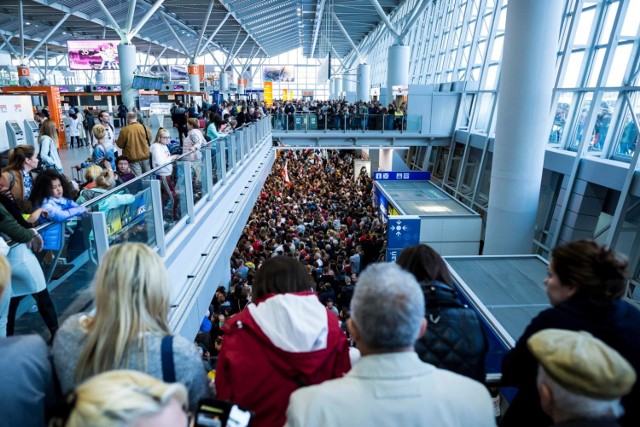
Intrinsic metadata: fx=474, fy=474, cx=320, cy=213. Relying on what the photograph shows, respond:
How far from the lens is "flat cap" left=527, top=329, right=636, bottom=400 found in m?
1.54

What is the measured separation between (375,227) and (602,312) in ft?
51.8

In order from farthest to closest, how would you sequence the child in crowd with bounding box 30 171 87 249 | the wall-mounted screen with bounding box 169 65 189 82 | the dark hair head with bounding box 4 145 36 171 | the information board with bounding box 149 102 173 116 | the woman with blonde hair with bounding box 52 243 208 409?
1. the wall-mounted screen with bounding box 169 65 189 82
2. the information board with bounding box 149 102 173 116
3. the dark hair head with bounding box 4 145 36 171
4. the child in crowd with bounding box 30 171 87 249
5. the woman with blonde hair with bounding box 52 243 208 409

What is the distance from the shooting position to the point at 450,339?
2408mm

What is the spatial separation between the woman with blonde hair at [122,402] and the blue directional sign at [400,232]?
443 inches

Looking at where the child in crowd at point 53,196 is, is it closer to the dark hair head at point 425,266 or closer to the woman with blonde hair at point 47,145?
the dark hair head at point 425,266

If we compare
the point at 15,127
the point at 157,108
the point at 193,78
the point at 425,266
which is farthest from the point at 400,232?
the point at 193,78

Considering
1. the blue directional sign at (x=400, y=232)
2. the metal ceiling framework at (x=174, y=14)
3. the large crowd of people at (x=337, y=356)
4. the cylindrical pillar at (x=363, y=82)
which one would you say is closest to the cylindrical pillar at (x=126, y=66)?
the metal ceiling framework at (x=174, y=14)

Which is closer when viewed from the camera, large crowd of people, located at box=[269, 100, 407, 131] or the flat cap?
the flat cap

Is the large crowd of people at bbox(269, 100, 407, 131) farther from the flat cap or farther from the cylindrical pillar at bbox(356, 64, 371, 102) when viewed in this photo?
the flat cap

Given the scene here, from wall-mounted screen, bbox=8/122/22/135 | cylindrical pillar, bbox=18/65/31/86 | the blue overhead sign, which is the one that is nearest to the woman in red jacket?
wall-mounted screen, bbox=8/122/22/135

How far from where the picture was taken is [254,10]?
4059 cm

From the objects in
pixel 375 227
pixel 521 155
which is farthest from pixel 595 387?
pixel 375 227

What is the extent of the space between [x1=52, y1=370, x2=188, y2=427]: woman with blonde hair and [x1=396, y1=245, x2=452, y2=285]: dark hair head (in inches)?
61.3

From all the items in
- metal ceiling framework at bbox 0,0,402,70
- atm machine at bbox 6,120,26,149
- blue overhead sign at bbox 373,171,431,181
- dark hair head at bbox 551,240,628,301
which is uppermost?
metal ceiling framework at bbox 0,0,402,70
